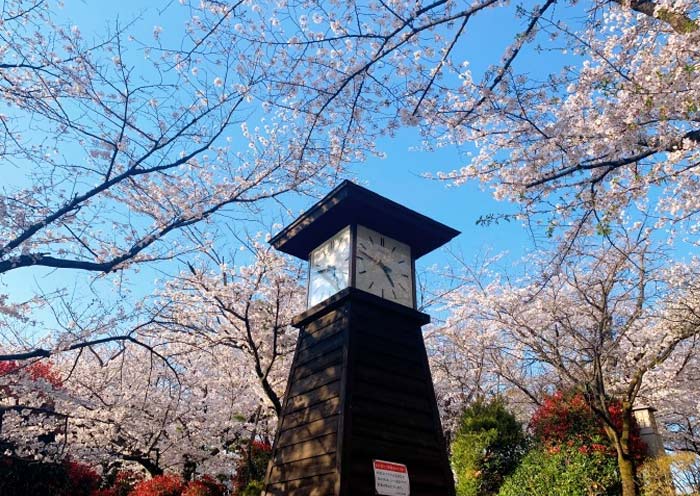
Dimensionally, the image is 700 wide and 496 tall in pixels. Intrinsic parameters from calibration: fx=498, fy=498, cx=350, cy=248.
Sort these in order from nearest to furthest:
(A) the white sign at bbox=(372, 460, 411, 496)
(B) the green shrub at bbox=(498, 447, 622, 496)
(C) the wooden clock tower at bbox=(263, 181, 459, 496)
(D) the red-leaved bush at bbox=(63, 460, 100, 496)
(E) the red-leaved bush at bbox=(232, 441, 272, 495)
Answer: (A) the white sign at bbox=(372, 460, 411, 496)
(C) the wooden clock tower at bbox=(263, 181, 459, 496)
(B) the green shrub at bbox=(498, 447, 622, 496)
(E) the red-leaved bush at bbox=(232, 441, 272, 495)
(D) the red-leaved bush at bbox=(63, 460, 100, 496)

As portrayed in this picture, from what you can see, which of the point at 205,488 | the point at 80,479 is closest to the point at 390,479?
the point at 205,488

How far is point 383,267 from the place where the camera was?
505 centimetres

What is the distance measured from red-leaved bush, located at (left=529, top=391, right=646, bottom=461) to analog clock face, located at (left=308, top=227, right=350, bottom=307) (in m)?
6.16

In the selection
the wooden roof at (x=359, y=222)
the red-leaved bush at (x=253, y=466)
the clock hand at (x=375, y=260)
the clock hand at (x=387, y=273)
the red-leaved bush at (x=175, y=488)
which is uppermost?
the wooden roof at (x=359, y=222)

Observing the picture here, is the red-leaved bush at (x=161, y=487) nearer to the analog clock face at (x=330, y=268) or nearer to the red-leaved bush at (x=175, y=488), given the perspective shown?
the red-leaved bush at (x=175, y=488)

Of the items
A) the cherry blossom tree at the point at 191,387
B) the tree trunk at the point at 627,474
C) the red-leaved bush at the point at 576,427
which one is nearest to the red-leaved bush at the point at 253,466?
the cherry blossom tree at the point at 191,387

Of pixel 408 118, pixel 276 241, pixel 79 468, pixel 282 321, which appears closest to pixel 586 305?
pixel 282 321

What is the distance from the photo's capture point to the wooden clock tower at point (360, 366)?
3.90m

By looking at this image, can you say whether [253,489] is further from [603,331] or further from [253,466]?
[603,331]

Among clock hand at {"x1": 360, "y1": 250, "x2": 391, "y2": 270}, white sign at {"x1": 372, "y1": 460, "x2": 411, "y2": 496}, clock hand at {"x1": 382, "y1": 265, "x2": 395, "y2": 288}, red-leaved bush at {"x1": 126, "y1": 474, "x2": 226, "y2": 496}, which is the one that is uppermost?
clock hand at {"x1": 360, "y1": 250, "x2": 391, "y2": 270}

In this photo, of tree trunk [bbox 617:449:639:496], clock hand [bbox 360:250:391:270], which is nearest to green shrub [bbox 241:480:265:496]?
clock hand [bbox 360:250:391:270]

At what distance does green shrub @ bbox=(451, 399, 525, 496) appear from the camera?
9781 millimetres

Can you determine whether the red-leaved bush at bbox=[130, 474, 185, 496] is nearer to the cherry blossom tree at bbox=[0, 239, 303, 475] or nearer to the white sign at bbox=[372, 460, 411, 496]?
the cherry blossom tree at bbox=[0, 239, 303, 475]

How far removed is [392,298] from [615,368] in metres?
7.95
